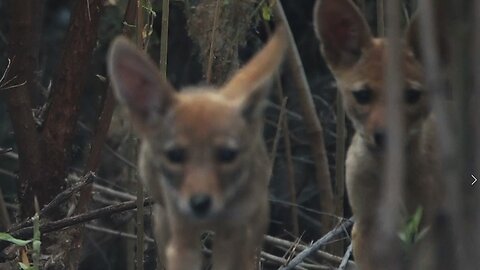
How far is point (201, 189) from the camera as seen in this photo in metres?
3.80

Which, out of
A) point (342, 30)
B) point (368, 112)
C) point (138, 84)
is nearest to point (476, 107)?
point (138, 84)

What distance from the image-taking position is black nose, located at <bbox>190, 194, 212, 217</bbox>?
149 inches

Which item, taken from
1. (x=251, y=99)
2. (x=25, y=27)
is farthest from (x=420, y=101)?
(x=25, y=27)

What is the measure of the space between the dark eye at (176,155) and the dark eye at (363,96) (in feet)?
2.89

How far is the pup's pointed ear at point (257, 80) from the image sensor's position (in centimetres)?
403

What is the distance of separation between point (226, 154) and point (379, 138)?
657mm

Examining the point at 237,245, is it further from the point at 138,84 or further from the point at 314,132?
the point at 314,132

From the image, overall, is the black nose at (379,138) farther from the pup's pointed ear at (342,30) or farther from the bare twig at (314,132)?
the bare twig at (314,132)

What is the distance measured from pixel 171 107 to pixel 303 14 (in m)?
4.62

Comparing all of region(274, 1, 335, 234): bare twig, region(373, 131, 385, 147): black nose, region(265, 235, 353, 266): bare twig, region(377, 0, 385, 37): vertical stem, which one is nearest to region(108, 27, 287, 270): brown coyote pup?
Answer: region(373, 131, 385, 147): black nose

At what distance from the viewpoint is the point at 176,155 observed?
3.95m

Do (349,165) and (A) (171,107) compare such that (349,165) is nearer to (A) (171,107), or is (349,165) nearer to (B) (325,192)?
(A) (171,107)

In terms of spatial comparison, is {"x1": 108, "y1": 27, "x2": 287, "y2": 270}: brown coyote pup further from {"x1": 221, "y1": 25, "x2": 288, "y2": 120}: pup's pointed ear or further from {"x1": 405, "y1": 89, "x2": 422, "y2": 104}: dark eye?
{"x1": 405, "y1": 89, "x2": 422, "y2": 104}: dark eye

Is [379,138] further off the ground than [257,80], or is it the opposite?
[257,80]
